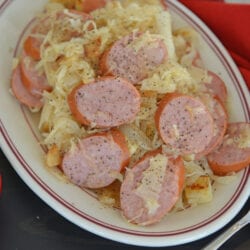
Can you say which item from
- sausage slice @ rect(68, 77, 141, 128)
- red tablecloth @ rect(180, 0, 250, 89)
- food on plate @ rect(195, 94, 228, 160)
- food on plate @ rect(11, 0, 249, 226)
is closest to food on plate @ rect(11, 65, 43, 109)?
food on plate @ rect(11, 0, 249, 226)

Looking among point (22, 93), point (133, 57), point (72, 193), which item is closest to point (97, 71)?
point (133, 57)

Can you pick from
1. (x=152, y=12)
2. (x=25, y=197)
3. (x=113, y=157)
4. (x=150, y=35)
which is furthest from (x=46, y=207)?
(x=152, y=12)

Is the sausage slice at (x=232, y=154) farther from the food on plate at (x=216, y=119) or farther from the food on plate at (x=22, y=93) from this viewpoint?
the food on plate at (x=22, y=93)

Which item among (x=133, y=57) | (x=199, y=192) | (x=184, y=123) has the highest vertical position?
(x=133, y=57)

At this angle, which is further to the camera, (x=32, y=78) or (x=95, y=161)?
(x=32, y=78)

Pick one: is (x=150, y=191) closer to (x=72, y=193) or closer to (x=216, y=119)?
(x=72, y=193)

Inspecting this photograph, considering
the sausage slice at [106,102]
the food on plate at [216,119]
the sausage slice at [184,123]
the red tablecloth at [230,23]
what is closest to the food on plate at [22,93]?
the sausage slice at [106,102]

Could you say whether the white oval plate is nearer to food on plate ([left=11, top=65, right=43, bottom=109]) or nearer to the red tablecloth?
food on plate ([left=11, top=65, right=43, bottom=109])
